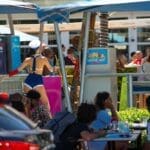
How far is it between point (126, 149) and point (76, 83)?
190 inches

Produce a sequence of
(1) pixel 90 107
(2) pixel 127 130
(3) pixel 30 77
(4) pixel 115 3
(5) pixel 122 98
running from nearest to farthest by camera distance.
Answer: (1) pixel 90 107 < (2) pixel 127 130 < (4) pixel 115 3 < (3) pixel 30 77 < (5) pixel 122 98

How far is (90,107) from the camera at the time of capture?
9.16 m

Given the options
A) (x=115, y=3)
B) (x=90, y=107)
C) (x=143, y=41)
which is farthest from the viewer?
(x=143, y=41)

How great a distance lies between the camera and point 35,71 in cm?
1581

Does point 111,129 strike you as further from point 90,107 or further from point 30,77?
point 30,77

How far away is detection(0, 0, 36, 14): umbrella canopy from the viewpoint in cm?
1138

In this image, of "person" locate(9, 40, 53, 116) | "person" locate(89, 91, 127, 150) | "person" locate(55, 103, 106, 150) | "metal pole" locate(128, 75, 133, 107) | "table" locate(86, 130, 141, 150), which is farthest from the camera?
"metal pole" locate(128, 75, 133, 107)

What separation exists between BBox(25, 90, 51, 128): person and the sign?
2963 millimetres

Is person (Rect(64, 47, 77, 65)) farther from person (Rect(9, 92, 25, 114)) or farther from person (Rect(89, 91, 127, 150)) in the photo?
person (Rect(9, 92, 25, 114))

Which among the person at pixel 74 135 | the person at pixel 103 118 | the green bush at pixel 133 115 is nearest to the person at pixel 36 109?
the person at pixel 103 118

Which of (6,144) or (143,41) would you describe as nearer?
(6,144)

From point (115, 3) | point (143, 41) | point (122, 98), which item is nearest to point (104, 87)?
point (122, 98)

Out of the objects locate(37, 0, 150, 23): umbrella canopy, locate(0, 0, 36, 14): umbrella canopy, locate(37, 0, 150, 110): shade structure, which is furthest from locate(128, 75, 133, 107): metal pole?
locate(37, 0, 150, 23): umbrella canopy

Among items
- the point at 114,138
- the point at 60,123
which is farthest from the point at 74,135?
the point at 114,138
